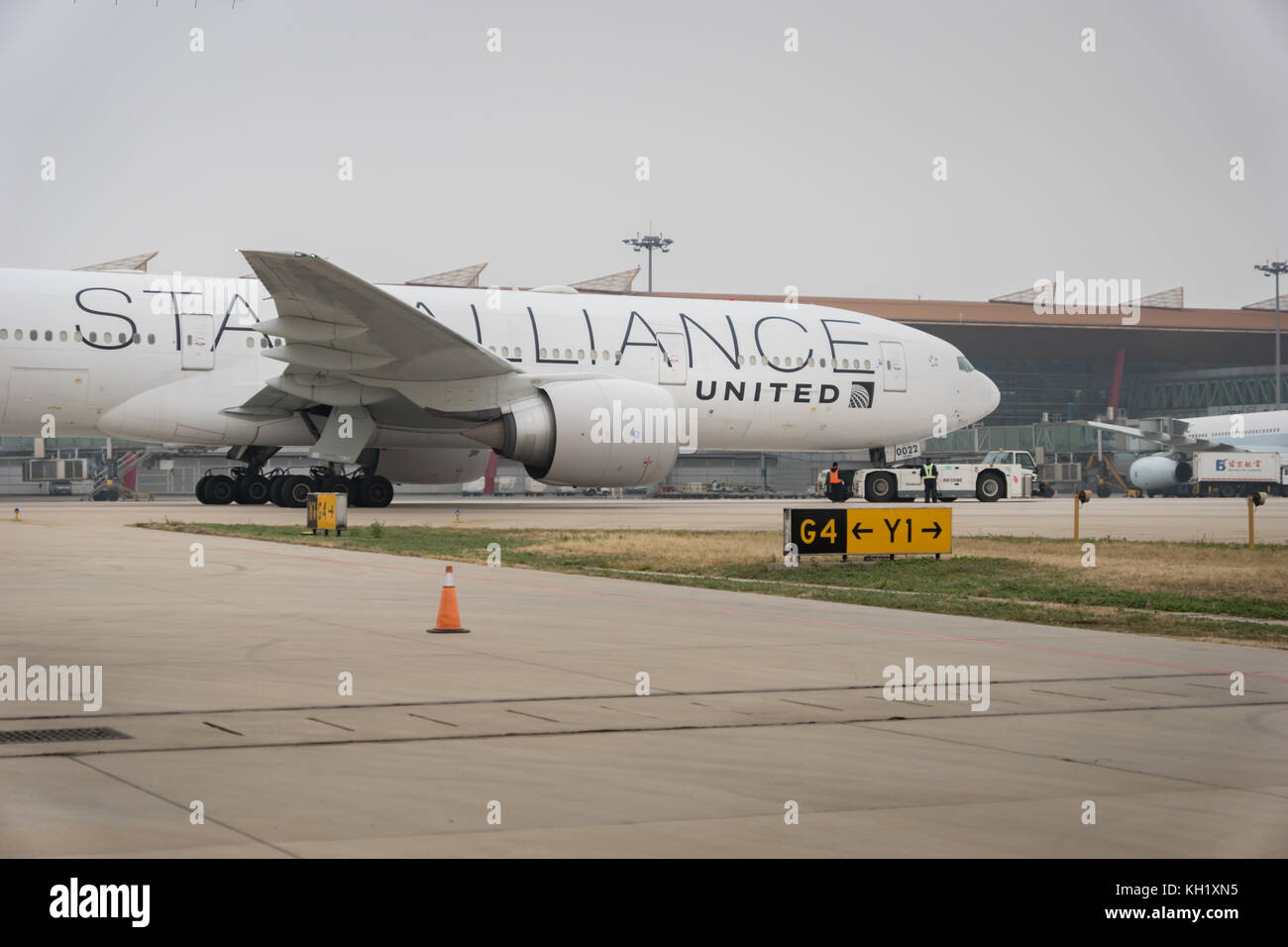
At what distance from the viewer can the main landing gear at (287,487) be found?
109ft

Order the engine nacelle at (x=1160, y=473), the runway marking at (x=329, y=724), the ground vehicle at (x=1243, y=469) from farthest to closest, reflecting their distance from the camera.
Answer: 1. the engine nacelle at (x=1160, y=473)
2. the ground vehicle at (x=1243, y=469)
3. the runway marking at (x=329, y=724)

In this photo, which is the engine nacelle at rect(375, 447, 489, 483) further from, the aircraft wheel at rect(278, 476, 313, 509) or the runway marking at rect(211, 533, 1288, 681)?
the runway marking at rect(211, 533, 1288, 681)

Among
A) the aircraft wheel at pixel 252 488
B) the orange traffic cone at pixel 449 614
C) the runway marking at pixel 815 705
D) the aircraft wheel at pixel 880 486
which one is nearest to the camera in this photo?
the runway marking at pixel 815 705

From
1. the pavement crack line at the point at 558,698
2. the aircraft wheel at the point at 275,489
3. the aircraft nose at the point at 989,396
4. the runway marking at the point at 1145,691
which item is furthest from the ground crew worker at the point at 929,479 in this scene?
the runway marking at the point at 1145,691

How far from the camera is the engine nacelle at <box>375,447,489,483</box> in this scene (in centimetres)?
3410

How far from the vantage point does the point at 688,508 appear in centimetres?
3909

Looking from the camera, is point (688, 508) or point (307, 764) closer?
point (307, 764)

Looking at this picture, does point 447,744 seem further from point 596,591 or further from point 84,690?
point 596,591

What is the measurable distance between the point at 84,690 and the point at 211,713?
1087 millimetres

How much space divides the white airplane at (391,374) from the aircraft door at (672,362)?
0.05 meters

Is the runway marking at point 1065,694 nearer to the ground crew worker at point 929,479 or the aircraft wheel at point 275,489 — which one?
the aircraft wheel at point 275,489

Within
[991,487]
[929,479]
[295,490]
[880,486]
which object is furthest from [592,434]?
[991,487]

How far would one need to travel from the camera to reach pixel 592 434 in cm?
2969
